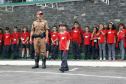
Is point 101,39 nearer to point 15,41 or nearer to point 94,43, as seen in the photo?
point 94,43

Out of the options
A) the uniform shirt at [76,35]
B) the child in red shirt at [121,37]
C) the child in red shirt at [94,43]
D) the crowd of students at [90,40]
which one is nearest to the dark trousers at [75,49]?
the crowd of students at [90,40]

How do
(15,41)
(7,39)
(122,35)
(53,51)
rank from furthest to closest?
(7,39) → (15,41) → (53,51) → (122,35)

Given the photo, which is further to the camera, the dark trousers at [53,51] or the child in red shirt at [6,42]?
the child in red shirt at [6,42]

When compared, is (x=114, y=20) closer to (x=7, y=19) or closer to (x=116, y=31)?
(x=116, y=31)

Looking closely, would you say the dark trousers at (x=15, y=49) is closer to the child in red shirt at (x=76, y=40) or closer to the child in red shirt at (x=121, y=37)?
the child in red shirt at (x=76, y=40)

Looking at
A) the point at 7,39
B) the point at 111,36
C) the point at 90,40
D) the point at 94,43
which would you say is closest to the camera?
the point at 111,36

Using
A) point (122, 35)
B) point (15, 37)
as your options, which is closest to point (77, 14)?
point (122, 35)

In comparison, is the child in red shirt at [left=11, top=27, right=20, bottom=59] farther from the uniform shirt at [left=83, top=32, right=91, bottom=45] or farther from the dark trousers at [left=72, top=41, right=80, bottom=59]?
the uniform shirt at [left=83, top=32, right=91, bottom=45]

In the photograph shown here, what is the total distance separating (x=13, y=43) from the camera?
15.5 meters

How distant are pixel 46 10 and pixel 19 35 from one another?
7.66 ft

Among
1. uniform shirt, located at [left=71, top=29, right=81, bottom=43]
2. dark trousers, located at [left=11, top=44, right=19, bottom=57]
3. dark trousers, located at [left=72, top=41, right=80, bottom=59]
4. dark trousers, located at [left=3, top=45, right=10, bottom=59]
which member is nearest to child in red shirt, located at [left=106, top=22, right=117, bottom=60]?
uniform shirt, located at [left=71, top=29, right=81, bottom=43]

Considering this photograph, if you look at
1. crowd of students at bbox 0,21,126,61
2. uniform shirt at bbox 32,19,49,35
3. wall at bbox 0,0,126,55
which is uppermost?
wall at bbox 0,0,126,55

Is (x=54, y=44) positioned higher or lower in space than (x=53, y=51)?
higher

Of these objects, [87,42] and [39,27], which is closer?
[39,27]
